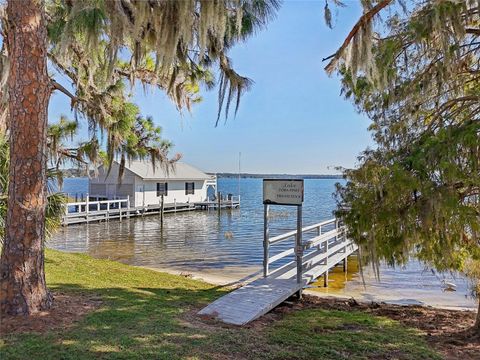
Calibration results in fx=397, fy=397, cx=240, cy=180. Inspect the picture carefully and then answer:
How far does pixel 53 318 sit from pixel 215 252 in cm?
1118

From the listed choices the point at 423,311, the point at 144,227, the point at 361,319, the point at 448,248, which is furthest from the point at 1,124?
the point at 144,227

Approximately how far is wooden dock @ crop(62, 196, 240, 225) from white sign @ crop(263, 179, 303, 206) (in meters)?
13.5

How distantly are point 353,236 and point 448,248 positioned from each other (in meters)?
1.12

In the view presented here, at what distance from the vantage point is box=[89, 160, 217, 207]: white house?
2986cm

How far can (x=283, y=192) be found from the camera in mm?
6957

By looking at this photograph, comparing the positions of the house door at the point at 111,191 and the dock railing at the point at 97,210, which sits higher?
the house door at the point at 111,191

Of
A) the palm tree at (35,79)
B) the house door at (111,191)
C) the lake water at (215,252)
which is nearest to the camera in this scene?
the palm tree at (35,79)

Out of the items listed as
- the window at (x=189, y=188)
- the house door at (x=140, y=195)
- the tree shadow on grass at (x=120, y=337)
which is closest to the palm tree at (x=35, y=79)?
the tree shadow on grass at (x=120, y=337)

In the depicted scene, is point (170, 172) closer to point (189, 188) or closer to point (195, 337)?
point (189, 188)

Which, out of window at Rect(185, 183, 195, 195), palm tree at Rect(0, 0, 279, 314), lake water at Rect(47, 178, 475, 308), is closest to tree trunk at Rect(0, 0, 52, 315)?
palm tree at Rect(0, 0, 279, 314)

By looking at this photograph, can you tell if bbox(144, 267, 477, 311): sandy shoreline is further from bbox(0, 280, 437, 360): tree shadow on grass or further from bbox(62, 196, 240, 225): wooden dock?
bbox(62, 196, 240, 225): wooden dock

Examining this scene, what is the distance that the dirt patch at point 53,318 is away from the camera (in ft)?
12.6

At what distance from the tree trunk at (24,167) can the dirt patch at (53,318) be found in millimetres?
116

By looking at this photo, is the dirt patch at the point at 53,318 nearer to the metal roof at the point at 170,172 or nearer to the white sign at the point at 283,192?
the white sign at the point at 283,192
